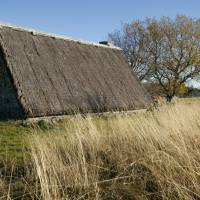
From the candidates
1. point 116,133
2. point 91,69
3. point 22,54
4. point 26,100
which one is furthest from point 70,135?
point 91,69

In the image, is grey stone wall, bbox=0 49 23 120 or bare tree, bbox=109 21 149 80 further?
bare tree, bbox=109 21 149 80

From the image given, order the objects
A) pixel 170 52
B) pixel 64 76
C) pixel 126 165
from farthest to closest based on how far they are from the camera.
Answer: pixel 170 52 → pixel 64 76 → pixel 126 165

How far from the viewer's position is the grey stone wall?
13.4 meters

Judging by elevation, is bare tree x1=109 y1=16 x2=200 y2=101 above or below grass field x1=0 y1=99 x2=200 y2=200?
above

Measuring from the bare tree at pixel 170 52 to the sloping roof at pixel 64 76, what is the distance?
13989 mm

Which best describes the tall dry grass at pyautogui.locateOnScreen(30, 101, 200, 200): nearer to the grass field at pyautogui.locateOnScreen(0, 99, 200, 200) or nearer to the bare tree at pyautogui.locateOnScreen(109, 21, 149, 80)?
the grass field at pyautogui.locateOnScreen(0, 99, 200, 200)

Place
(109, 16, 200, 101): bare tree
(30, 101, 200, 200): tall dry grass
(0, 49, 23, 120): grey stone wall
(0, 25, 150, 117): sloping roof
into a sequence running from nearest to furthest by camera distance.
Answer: (30, 101, 200, 200): tall dry grass → (0, 49, 23, 120): grey stone wall → (0, 25, 150, 117): sloping roof → (109, 16, 200, 101): bare tree

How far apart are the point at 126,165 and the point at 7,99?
9.16m

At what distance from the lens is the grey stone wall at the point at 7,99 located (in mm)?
13438

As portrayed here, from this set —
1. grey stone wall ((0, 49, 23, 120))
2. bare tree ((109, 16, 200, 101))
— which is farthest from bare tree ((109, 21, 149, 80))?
grey stone wall ((0, 49, 23, 120))

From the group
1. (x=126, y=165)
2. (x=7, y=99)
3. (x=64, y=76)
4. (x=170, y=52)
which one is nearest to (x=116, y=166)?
(x=126, y=165)

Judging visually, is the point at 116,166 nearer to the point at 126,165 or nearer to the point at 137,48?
the point at 126,165

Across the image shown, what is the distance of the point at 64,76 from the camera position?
1594cm

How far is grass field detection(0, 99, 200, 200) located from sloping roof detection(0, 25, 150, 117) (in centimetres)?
633
